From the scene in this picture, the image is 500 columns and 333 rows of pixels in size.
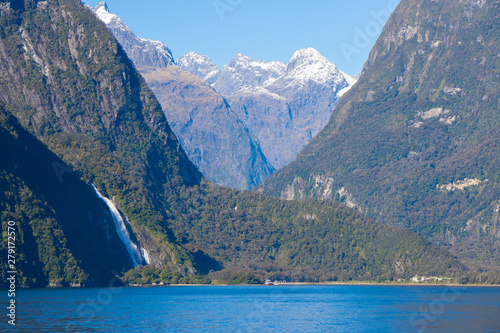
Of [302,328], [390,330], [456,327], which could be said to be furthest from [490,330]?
[302,328]

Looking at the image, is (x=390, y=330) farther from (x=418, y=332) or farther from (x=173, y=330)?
(x=173, y=330)

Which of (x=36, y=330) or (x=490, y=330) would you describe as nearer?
(x=36, y=330)

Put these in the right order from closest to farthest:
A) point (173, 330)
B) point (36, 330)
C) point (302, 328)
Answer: point (36, 330)
point (173, 330)
point (302, 328)

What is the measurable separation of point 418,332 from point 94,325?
68639 millimetres

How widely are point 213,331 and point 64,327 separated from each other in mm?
30603

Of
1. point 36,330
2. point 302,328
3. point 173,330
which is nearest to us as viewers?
point 36,330

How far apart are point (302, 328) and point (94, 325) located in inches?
1794

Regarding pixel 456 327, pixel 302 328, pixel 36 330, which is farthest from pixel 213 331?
pixel 456 327

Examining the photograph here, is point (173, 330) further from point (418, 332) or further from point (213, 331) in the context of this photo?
point (418, 332)

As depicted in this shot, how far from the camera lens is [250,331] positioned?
606 feet

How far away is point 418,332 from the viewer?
185m

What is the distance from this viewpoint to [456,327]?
633ft

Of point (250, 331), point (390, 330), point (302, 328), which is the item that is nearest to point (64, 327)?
point (250, 331)

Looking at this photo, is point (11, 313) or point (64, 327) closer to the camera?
point (64, 327)
